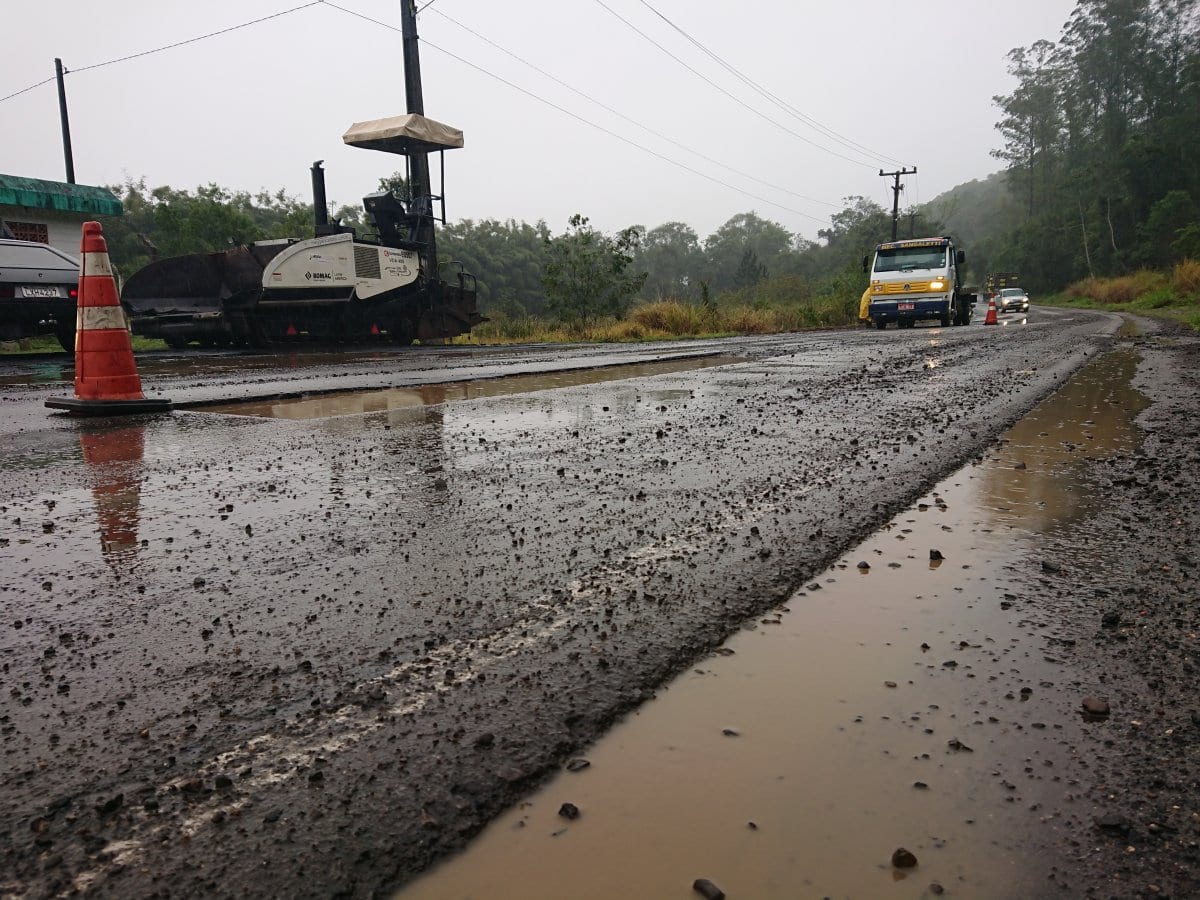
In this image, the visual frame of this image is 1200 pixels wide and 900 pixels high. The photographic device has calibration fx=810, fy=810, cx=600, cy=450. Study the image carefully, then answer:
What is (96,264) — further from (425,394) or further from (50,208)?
(50,208)

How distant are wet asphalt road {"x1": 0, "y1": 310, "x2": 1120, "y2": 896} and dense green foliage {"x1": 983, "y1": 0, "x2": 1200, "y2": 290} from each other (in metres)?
56.5

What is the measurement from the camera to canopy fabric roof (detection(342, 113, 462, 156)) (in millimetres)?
16587

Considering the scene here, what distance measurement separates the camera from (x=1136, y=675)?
68.6 inches

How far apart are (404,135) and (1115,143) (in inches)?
3005

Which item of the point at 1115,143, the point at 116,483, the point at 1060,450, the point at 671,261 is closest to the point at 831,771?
the point at 116,483

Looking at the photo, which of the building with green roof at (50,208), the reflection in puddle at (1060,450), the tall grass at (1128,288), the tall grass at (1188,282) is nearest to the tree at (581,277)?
the building with green roof at (50,208)

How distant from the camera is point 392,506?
315 cm

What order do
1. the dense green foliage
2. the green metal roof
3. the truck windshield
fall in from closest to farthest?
the truck windshield → the green metal roof → the dense green foliage

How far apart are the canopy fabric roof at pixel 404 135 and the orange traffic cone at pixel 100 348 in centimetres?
1163

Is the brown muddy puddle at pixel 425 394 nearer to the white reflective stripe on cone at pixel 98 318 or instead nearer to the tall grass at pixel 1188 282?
the white reflective stripe on cone at pixel 98 318

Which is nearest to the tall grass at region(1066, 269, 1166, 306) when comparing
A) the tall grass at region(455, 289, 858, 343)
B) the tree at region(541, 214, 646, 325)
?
the tall grass at region(455, 289, 858, 343)

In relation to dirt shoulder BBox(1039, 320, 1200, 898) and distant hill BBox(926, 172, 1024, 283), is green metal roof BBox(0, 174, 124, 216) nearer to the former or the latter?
dirt shoulder BBox(1039, 320, 1200, 898)

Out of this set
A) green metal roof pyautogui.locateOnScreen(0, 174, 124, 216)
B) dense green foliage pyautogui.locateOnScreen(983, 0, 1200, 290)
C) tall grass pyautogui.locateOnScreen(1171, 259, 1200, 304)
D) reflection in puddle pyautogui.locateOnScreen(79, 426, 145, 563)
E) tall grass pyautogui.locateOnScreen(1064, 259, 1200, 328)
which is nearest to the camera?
reflection in puddle pyautogui.locateOnScreen(79, 426, 145, 563)

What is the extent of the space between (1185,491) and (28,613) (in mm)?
4059
